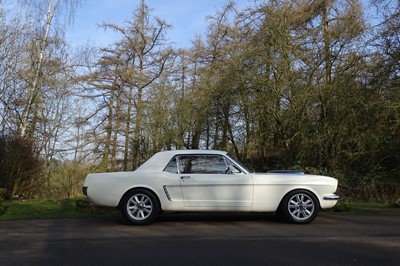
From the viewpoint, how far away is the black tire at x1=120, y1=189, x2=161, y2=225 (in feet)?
29.7

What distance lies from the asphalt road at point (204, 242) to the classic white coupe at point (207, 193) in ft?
1.11

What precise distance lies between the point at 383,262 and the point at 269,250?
5.18ft

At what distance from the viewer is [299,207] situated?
9219mm

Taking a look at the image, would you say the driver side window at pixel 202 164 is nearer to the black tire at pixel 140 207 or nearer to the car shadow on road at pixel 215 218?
the black tire at pixel 140 207

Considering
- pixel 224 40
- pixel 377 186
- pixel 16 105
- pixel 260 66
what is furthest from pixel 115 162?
pixel 377 186

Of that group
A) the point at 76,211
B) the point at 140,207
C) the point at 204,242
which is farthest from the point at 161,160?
the point at 76,211

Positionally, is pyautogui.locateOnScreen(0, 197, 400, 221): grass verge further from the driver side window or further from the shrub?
the shrub

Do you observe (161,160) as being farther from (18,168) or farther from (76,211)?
(18,168)

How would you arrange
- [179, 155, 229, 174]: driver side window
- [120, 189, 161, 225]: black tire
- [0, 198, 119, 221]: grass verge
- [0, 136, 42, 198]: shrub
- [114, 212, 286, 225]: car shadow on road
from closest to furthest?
[120, 189, 161, 225]: black tire → [179, 155, 229, 174]: driver side window → [114, 212, 286, 225]: car shadow on road → [0, 198, 119, 221]: grass verge → [0, 136, 42, 198]: shrub

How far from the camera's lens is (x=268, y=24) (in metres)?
17.9

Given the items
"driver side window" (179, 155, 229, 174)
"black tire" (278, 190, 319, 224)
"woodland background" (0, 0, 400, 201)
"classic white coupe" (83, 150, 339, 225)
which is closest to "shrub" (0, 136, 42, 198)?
"woodland background" (0, 0, 400, 201)

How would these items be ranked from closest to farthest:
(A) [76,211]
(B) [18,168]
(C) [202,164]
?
1. (C) [202,164]
2. (A) [76,211]
3. (B) [18,168]

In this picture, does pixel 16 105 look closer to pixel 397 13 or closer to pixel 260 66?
pixel 260 66

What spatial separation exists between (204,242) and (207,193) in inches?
76.7
